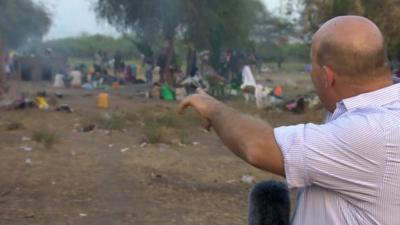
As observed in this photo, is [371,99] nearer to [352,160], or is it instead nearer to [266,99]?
[352,160]

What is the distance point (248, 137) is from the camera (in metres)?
1.81

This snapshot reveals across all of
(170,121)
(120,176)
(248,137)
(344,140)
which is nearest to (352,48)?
(344,140)

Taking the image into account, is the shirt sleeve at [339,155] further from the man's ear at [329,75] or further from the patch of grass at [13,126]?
the patch of grass at [13,126]

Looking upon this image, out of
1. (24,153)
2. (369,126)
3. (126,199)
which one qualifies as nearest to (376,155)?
(369,126)

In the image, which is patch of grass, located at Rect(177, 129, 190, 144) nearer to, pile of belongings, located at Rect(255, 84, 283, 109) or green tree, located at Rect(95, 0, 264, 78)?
pile of belongings, located at Rect(255, 84, 283, 109)

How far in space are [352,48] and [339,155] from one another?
27 centimetres

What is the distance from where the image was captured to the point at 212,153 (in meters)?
11.1

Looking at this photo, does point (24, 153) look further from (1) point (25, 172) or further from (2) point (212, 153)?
(2) point (212, 153)

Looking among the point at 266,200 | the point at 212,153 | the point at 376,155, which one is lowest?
the point at 212,153

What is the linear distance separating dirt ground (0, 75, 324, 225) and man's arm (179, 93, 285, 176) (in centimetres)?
497

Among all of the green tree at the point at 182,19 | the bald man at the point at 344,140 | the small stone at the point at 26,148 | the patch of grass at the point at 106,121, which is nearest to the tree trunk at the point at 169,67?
the green tree at the point at 182,19

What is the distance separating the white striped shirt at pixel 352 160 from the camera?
1.75 m

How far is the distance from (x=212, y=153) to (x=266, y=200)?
8910mm

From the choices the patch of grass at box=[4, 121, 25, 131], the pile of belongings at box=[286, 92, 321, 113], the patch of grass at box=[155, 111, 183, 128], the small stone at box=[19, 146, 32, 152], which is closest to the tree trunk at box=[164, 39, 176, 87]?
the pile of belongings at box=[286, 92, 321, 113]
